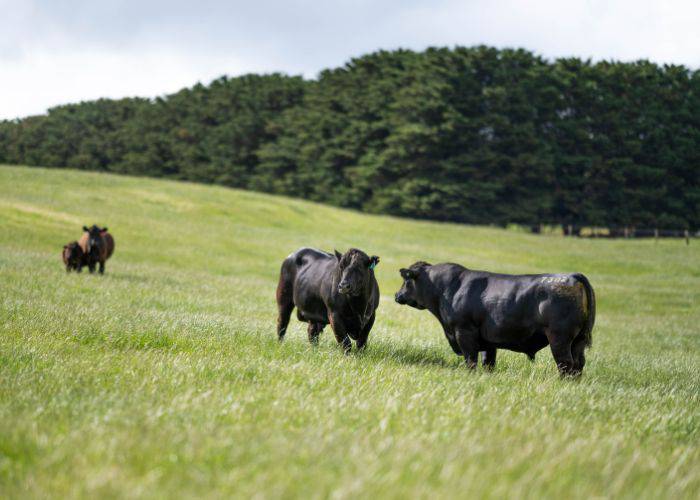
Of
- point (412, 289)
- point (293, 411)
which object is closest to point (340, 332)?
point (412, 289)

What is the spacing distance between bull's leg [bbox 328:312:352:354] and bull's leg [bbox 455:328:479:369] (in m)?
1.41

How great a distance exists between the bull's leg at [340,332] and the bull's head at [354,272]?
460 millimetres

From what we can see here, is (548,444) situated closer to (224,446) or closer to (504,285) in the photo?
(224,446)

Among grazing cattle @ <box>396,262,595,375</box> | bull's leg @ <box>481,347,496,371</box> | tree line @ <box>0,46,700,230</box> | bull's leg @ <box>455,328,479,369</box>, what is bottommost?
bull's leg @ <box>481,347,496,371</box>

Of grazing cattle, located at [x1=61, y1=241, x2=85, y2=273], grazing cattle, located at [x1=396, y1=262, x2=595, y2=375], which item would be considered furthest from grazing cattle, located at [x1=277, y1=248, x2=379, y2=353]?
grazing cattle, located at [x1=61, y1=241, x2=85, y2=273]

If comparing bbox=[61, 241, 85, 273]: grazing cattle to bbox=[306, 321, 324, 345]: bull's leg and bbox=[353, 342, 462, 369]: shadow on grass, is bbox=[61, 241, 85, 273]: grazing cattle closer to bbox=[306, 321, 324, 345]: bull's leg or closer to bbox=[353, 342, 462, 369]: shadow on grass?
bbox=[306, 321, 324, 345]: bull's leg

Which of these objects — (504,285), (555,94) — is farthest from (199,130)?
(504,285)

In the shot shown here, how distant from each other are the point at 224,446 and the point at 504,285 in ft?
16.0

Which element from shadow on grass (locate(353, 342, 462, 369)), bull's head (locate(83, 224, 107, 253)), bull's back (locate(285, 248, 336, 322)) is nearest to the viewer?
shadow on grass (locate(353, 342, 462, 369))

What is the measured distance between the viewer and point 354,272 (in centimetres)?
784

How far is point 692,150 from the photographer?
213ft

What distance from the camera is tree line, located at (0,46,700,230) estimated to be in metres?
64.9

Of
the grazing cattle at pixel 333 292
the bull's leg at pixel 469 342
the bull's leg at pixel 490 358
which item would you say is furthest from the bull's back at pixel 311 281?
the bull's leg at pixel 490 358

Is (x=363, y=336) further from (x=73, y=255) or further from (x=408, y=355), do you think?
(x=73, y=255)
